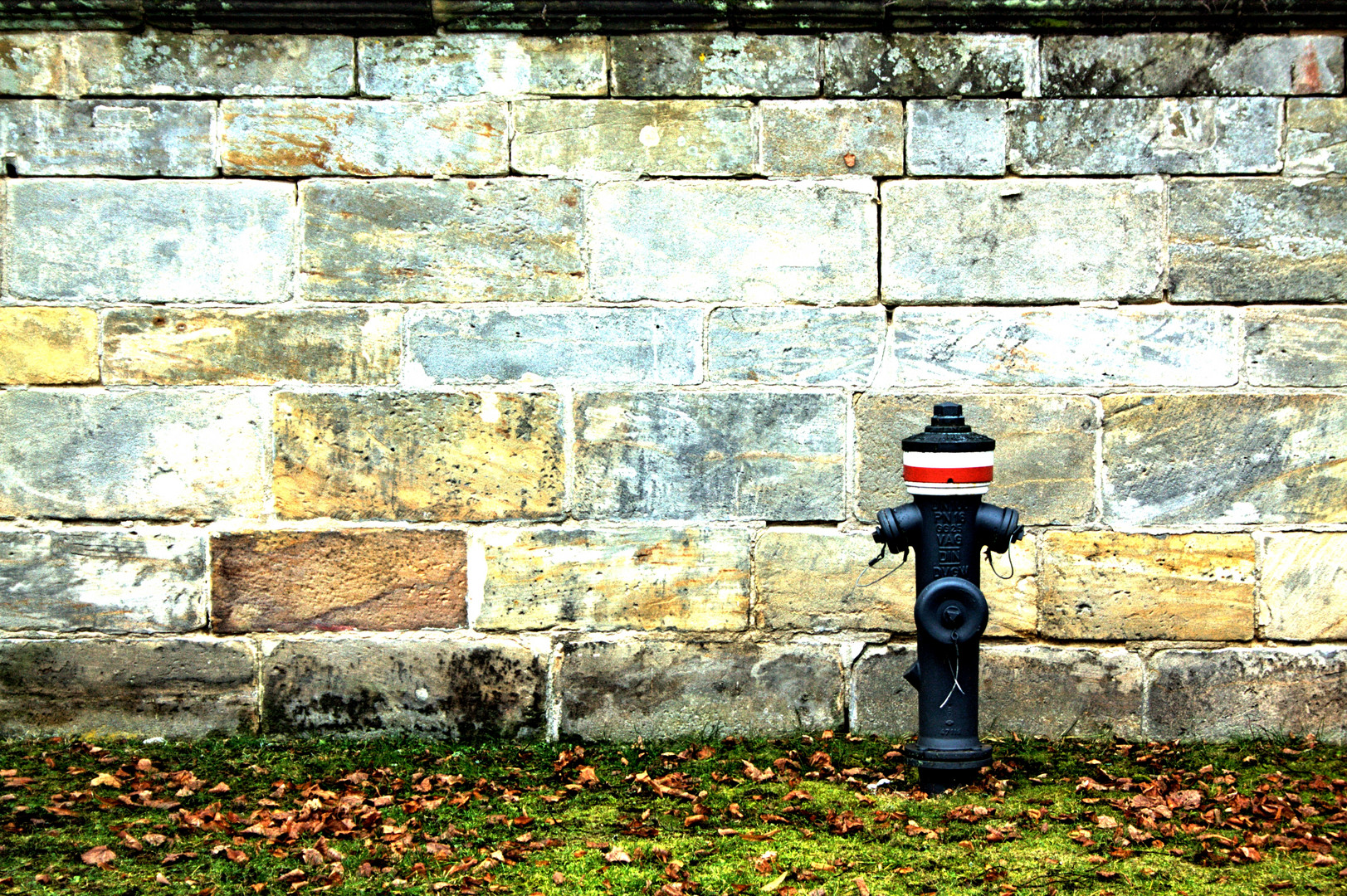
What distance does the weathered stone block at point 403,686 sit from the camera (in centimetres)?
449

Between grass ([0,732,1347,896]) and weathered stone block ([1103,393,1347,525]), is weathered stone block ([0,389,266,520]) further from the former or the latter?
weathered stone block ([1103,393,1347,525])

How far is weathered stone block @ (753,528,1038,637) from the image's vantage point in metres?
4.48

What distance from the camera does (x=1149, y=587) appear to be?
4480 millimetres

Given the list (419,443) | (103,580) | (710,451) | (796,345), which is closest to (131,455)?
(103,580)

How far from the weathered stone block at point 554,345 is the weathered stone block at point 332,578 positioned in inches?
26.9

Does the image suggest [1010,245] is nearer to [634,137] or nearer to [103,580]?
[634,137]

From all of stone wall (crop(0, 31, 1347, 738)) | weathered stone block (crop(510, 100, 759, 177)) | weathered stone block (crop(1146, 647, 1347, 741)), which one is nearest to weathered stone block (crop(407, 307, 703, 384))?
stone wall (crop(0, 31, 1347, 738))

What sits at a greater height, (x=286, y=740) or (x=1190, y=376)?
(x=1190, y=376)

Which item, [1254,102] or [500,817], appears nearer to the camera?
[500,817]

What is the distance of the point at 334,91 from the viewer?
14.6ft

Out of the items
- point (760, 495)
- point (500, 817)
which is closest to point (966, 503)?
point (760, 495)

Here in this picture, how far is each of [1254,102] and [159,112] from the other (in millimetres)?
4297

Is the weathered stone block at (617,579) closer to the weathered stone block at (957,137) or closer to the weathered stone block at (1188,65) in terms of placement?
the weathered stone block at (957,137)

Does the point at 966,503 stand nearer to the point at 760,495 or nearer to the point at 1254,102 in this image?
the point at 760,495
